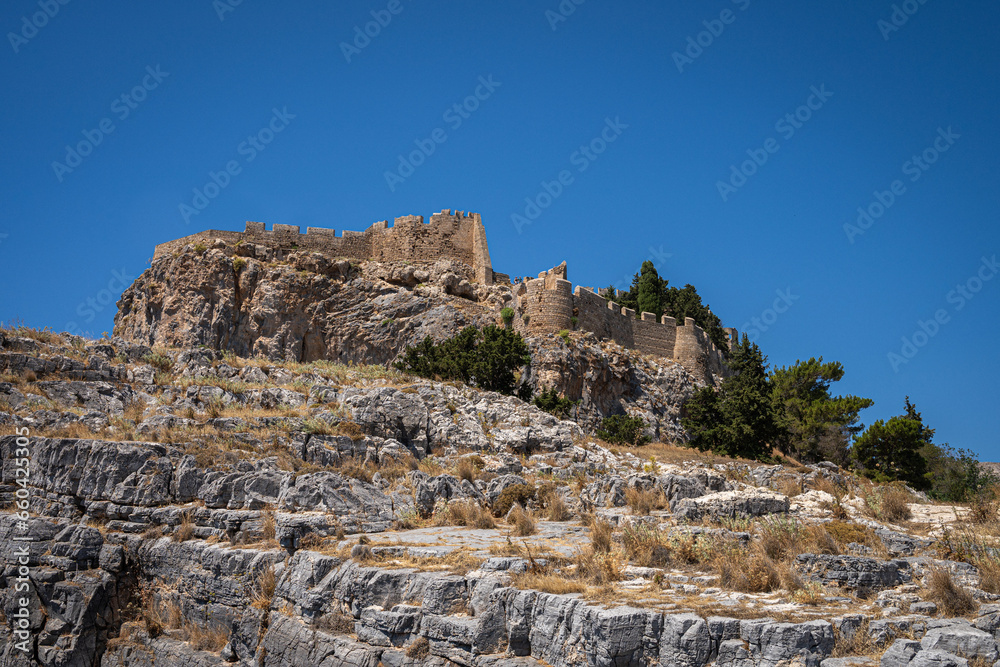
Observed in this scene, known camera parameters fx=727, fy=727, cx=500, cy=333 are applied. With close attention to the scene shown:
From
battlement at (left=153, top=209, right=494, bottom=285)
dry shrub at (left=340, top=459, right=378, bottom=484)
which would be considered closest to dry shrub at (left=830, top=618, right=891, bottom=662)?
dry shrub at (left=340, top=459, right=378, bottom=484)

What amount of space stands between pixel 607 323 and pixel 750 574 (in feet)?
99.2

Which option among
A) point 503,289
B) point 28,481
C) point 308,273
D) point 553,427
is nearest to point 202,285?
point 308,273

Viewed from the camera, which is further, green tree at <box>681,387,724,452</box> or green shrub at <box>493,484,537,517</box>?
green tree at <box>681,387,724,452</box>

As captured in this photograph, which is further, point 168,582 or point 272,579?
point 168,582

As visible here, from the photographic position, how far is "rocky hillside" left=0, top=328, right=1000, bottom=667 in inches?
234

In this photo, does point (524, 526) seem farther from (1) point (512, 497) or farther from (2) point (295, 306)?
(2) point (295, 306)

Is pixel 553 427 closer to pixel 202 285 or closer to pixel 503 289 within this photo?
pixel 503 289

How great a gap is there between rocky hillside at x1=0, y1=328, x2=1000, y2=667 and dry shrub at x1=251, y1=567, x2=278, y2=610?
0.08ft

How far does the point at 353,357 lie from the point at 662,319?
1736cm


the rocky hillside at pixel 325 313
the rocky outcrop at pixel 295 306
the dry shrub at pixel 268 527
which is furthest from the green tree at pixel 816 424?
the dry shrub at pixel 268 527

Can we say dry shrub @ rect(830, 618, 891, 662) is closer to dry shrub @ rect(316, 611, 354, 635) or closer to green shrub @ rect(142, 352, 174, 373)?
dry shrub @ rect(316, 611, 354, 635)

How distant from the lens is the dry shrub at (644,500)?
10852 mm

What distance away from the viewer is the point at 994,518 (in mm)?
9617

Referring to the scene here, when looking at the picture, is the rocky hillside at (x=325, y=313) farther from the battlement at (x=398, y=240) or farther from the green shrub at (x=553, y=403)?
the green shrub at (x=553, y=403)
